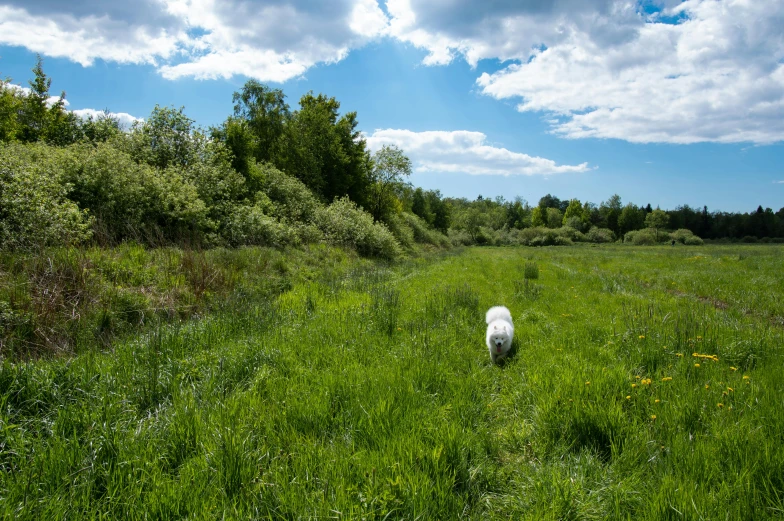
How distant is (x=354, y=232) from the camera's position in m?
23.8

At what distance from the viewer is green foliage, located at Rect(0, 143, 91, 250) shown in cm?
791

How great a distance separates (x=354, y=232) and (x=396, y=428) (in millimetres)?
21092

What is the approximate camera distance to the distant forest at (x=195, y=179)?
937cm

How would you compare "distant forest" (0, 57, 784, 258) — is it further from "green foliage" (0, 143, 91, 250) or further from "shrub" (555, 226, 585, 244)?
"shrub" (555, 226, 585, 244)

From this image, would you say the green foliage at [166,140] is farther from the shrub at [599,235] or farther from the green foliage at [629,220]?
the green foliage at [629,220]

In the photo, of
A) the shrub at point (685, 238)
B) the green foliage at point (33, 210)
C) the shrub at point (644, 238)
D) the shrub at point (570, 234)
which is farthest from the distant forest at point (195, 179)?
the shrub at point (685, 238)

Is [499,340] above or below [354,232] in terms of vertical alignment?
below

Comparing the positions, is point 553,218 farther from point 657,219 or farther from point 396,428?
point 396,428

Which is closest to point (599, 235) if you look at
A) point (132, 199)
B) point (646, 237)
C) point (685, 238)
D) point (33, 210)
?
point (646, 237)

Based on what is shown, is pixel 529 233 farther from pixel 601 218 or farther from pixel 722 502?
pixel 722 502

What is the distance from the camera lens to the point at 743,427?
293 centimetres

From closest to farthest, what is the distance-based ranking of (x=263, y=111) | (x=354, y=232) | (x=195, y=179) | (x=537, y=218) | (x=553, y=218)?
(x=195, y=179) → (x=354, y=232) → (x=263, y=111) → (x=537, y=218) → (x=553, y=218)

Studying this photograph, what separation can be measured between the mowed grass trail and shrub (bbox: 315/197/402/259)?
17.4 meters

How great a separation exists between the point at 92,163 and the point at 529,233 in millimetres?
91142
